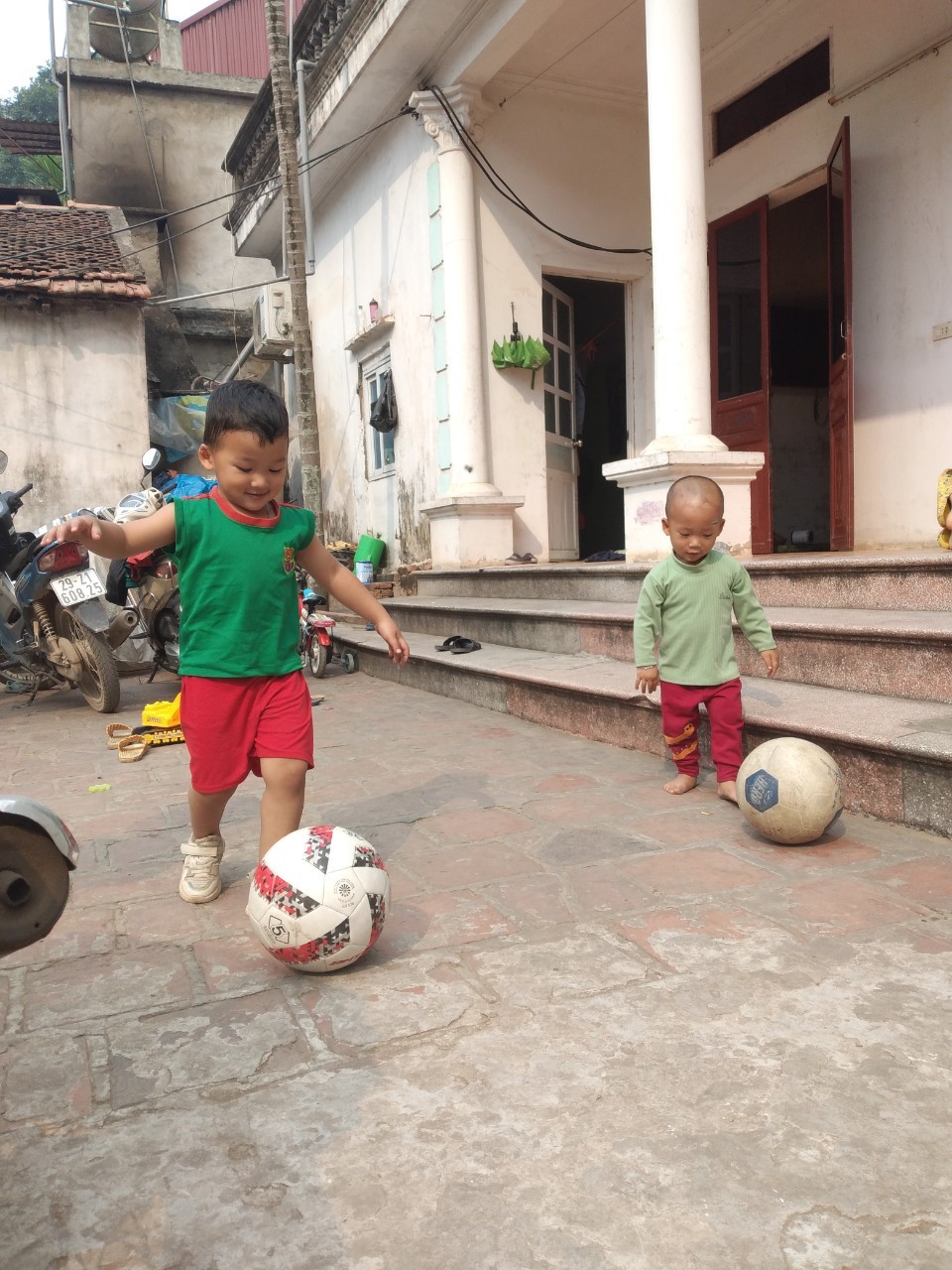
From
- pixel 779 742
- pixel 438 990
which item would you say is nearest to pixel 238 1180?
pixel 438 990

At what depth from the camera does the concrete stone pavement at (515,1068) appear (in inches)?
56.1

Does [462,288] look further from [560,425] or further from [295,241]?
[295,241]

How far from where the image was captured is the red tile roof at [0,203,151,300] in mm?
13195

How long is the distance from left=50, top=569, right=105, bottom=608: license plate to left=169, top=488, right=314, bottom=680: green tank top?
3885 millimetres

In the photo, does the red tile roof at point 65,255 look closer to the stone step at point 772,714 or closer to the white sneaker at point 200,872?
the stone step at point 772,714

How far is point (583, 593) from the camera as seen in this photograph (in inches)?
282

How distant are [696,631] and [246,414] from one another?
204cm

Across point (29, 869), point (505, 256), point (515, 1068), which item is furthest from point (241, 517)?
point (505, 256)

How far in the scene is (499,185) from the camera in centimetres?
966

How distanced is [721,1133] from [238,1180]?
0.80 meters

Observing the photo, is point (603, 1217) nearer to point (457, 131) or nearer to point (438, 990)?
point (438, 990)

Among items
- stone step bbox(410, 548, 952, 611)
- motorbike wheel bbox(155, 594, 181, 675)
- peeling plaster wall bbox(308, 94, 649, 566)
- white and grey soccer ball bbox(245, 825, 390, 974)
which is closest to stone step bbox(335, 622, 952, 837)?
stone step bbox(410, 548, 952, 611)

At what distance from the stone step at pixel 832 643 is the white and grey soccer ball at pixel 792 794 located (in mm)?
878

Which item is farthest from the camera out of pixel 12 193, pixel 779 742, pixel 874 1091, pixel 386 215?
pixel 12 193
